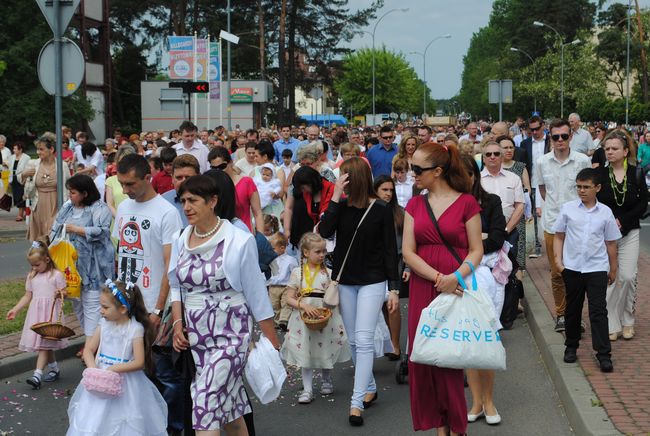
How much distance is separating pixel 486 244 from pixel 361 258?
1008 mm

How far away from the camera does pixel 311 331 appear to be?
25.1 feet

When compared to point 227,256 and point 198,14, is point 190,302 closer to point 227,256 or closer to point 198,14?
point 227,256

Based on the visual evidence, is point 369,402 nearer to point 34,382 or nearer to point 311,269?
point 311,269

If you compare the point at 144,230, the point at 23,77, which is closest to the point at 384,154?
the point at 144,230

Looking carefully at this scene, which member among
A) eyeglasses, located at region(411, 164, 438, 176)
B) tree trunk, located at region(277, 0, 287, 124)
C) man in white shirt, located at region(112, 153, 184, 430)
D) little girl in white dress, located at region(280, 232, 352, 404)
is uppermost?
tree trunk, located at region(277, 0, 287, 124)

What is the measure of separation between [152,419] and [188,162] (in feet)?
6.80

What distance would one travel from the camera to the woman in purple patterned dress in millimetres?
5020

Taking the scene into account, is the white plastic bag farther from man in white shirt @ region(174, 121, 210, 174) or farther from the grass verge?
man in white shirt @ region(174, 121, 210, 174)

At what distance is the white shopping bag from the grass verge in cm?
558

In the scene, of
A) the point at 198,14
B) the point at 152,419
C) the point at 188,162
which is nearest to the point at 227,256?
the point at 152,419

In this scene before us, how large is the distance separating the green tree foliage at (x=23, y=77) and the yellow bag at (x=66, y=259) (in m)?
35.2

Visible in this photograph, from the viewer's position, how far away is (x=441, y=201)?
5.58m

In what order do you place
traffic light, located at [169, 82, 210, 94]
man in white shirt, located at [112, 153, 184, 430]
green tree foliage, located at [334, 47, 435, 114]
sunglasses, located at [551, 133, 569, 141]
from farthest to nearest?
green tree foliage, located at [334, 47, 435, 114] → traffic light, located at [169, 82, 210, 94] → sunglasses, located at [551, 133, 569, 141] → man in white shirt, located at [112, 153, 184, 430]

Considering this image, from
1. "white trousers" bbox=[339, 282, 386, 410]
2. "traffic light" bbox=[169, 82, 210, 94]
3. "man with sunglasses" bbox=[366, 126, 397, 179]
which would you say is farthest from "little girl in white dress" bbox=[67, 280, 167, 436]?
"traffic light" bbox=[169, 82, 210, 94]
